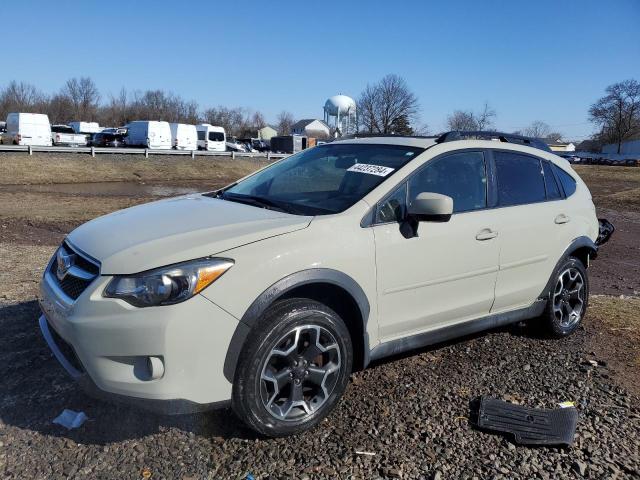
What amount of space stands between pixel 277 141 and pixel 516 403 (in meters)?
61.1

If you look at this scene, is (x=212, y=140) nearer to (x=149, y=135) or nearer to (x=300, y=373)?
(x=149, y=135)

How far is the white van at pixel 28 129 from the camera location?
119 feet

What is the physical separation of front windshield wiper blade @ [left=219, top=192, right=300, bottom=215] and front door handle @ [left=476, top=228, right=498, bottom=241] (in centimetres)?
136

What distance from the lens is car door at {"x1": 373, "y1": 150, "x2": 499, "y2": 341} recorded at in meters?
3.46

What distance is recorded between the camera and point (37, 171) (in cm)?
2525

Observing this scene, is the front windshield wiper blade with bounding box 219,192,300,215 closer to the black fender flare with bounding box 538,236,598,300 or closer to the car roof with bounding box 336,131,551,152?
the car roof with bounding box 336,131,551,152

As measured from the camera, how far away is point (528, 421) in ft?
11.2

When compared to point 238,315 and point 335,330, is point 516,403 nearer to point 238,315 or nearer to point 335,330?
point 335,330

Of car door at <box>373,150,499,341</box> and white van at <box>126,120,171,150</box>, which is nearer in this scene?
car door at <box>373,150,499,341</box>

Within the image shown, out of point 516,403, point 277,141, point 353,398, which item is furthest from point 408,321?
point 277,141

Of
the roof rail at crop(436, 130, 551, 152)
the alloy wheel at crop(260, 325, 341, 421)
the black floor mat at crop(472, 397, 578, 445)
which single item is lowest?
the black floor mat at crop(472, 397, 578, 445)

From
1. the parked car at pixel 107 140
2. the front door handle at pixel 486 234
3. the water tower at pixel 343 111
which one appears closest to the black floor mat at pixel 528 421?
the front door handle at pixel 486 234

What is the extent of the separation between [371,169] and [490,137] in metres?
1.29

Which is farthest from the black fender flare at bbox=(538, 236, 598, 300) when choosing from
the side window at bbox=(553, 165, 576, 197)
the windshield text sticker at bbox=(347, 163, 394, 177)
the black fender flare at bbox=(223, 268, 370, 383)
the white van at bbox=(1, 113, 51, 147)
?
the white van at bbox=(1, 113, 51, 147)
